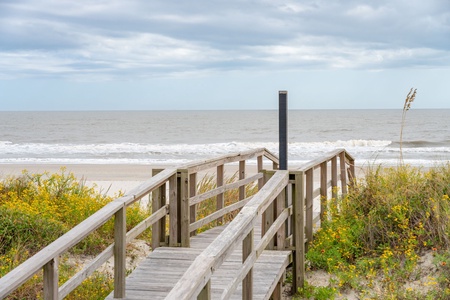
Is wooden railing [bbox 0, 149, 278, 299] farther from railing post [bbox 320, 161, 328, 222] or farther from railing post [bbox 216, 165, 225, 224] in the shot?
railing post [bbox 320, 161, 328, 222]

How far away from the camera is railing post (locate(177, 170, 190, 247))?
6797 millimetres

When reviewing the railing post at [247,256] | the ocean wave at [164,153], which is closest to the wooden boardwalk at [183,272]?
the railing post at [247,256]

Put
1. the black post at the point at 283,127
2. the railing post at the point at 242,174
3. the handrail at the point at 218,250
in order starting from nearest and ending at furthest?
the handrail at the point at 218,250 → the black post at the point at 283,127 → the railing post at the point at 242,174

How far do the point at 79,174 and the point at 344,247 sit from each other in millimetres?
17310

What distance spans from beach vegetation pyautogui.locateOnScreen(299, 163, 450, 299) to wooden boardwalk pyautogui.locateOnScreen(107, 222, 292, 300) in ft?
1.98

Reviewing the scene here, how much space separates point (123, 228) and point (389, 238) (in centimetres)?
350

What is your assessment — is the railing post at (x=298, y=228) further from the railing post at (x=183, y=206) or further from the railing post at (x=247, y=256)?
the railing post at (x=247, y=256)

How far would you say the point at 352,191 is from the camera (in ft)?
26.5

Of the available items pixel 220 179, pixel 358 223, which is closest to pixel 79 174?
pixel 220 179

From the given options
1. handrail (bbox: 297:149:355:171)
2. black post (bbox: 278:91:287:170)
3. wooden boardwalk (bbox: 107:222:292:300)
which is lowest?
wooden boardwalk (bbox: 107:222:292:300)

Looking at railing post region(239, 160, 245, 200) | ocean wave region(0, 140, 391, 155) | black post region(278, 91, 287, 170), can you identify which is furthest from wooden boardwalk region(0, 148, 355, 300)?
ocean wave region(0, 140, 391, 155)

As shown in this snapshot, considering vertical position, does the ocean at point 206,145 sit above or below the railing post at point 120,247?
below

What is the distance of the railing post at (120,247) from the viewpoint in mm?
5090

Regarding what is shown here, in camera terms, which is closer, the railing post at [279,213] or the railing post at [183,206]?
the railing post at [279,213]
